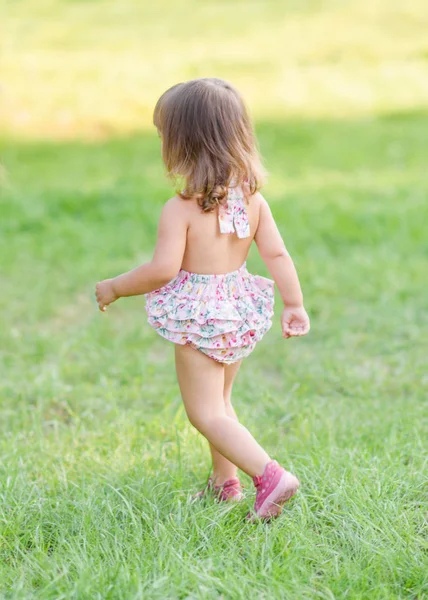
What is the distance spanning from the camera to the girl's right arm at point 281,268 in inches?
100

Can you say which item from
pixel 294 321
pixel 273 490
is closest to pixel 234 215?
pixel 294 321

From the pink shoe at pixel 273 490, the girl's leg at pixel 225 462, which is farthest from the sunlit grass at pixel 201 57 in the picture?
the pink shoe at pixel 273 490

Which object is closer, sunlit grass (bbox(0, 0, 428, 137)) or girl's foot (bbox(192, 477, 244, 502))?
girl's foot (bbox(192, 477, 244, 502))

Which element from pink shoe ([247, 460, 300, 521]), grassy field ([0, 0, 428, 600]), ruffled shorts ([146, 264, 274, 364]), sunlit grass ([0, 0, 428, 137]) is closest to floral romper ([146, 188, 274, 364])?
ruffled shorts ([146, 264, 274, 364])

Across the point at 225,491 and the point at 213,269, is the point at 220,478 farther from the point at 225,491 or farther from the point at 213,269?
the point at 213,269

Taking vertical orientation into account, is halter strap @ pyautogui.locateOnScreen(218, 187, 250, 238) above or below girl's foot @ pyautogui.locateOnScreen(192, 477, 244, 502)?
above

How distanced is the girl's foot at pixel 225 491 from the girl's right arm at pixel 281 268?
504 mm

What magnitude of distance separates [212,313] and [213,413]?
0.29m

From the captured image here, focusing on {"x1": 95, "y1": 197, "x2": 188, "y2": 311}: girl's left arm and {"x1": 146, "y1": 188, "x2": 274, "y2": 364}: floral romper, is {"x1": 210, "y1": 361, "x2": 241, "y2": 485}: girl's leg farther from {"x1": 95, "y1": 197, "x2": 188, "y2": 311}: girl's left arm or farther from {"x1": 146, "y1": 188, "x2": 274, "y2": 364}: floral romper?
{"x1": 95, "y1": 197, "x2": 188, "y2": 311}: girl's left arm

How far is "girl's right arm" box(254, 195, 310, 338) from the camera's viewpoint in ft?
8.34

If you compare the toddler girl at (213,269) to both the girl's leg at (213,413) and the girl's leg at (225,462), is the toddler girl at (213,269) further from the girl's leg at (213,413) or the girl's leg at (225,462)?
the girl's leg at (225,462)

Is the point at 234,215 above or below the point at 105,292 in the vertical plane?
above

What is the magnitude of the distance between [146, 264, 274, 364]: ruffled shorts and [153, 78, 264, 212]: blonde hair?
0.78 feet

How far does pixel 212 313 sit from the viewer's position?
2430 millimetres
